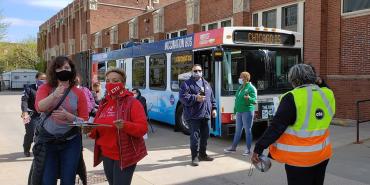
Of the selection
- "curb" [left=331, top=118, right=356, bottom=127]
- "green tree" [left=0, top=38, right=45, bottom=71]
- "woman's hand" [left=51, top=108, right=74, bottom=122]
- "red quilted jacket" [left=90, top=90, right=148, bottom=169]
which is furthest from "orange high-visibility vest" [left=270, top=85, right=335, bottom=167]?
"green tree" [left=0, top=38, right=45, bottom=71]

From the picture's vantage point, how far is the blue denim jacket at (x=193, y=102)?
7.53 meters

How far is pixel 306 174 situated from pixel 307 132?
1.22ft

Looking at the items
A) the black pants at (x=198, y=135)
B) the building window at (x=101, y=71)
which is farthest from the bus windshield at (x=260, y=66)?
the building window at (x=101, y=71)

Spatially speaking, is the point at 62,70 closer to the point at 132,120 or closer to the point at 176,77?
the point at 132,120

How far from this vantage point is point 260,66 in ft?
33.2

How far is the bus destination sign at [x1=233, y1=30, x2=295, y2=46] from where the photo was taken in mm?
9872

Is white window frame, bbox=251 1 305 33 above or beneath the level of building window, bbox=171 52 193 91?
above

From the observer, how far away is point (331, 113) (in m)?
3.76

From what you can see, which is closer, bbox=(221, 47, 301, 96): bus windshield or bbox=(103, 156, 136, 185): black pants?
bbox=(103, 156, 136, 185): black pants

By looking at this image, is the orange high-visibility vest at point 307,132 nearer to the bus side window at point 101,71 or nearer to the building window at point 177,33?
the bus side window at point 101,71

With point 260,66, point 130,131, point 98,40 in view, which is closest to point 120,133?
point 130,131

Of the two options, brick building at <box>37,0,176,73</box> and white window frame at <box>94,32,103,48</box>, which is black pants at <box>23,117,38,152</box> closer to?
brick building at <box>37,0,176,73</box>

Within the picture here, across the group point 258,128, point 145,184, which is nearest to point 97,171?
point 145,184

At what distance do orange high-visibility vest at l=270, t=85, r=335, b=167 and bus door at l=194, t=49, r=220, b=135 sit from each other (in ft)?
20.0
